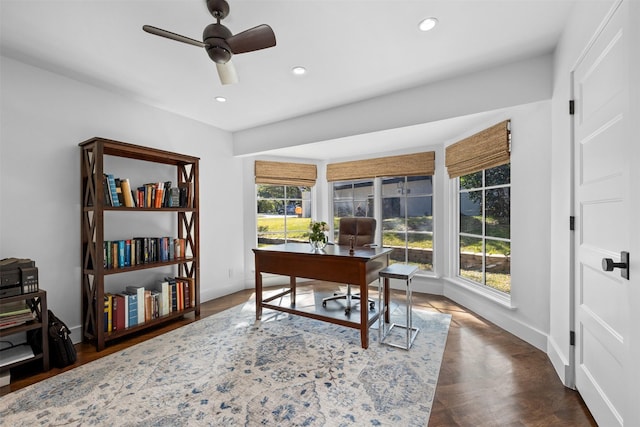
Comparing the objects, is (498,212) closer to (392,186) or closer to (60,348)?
(392,186)

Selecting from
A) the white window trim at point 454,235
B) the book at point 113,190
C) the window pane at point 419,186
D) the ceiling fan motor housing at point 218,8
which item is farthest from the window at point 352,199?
the ceiling fan motor housing at point 218,8

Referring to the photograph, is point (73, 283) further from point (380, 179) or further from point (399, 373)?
point (380, 179)

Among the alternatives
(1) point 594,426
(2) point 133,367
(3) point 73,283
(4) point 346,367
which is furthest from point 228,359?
(1) point 594,426

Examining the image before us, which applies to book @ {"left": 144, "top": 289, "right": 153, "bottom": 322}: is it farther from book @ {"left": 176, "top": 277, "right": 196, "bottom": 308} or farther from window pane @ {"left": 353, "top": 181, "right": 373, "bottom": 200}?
window pane @ {"left": 353, "top": 181, "right": 373, "bottom": 200}

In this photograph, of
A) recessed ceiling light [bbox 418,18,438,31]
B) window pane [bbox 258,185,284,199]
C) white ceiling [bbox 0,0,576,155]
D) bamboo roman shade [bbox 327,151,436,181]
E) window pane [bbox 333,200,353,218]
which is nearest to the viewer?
white ceiling [bbox 0,0,576,155]

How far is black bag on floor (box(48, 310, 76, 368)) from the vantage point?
2.25 meters

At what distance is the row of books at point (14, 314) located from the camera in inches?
80.4

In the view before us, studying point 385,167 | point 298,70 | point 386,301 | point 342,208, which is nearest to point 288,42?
point 298,70

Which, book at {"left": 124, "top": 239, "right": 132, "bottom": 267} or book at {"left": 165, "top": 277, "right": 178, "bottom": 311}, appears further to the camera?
book at {"left": 165, "top": 277, "right": 178, "bottom": 311}

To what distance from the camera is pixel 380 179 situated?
468 cm

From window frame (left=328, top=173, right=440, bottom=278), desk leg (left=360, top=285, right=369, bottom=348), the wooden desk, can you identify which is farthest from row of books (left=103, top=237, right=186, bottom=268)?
window frame (left=328, top=173, right=440, bottom=278)

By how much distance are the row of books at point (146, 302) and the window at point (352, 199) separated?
270 cm

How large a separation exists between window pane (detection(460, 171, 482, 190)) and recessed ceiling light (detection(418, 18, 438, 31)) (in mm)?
2055

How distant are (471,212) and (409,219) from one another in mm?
977
